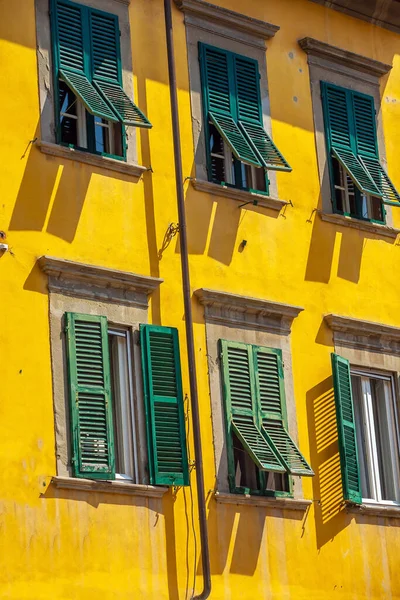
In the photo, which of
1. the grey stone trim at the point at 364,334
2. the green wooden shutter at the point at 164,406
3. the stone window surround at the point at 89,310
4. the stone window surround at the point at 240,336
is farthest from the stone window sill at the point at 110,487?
the grey stone trim at the point at 364,334

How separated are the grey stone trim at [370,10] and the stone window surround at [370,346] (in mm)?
4444

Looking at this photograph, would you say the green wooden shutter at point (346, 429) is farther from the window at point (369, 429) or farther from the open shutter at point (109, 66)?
the open shutter at point (109, 66)

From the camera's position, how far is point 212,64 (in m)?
21.5

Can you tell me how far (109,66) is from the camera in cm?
2034

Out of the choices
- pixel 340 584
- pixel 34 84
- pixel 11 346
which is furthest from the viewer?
pixel 340 584

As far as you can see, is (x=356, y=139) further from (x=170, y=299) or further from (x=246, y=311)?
(x=170, y=299)

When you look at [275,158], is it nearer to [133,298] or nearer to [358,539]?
[133,298]

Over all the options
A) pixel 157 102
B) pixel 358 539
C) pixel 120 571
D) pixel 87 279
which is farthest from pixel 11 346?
pixel 358 539

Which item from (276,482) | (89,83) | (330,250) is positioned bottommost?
(276,482)

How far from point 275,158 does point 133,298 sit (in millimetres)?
2933

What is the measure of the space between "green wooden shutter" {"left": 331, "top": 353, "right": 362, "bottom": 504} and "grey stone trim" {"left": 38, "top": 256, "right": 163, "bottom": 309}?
282cm

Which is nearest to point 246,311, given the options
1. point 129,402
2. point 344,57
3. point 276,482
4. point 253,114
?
point 276,482

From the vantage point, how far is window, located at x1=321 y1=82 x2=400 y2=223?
22.6 meters

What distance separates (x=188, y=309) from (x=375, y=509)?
364cm
